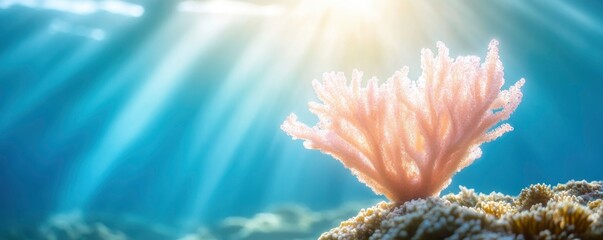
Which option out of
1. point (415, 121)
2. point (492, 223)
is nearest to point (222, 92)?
point (415, 121)

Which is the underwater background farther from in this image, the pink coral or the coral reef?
the coral reef

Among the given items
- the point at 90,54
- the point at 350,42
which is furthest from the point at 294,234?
the point at 90,54

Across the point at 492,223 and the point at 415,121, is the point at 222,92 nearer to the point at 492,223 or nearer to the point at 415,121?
the point at 415,121

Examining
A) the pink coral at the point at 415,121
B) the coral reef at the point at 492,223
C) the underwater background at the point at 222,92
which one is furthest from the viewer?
the underwater background at the point at 222,92

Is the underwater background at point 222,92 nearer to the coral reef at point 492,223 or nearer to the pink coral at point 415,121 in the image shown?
the pink coral at point 415,121

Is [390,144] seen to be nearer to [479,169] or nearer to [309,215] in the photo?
[309,215]

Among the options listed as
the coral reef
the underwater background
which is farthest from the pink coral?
the underwater background

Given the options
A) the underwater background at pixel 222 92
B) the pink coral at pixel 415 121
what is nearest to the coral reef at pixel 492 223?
the pink coral at pixel 415 121

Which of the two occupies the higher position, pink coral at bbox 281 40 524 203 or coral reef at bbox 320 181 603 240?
pink coral at bbox 281 40 524 203
